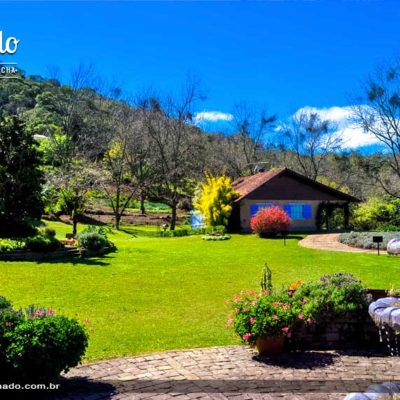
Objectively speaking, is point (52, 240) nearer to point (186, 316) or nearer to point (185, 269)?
point (185, 269)

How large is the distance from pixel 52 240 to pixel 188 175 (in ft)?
132

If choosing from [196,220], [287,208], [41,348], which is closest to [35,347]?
[41,348]

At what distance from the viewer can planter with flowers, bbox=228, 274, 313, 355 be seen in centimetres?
787

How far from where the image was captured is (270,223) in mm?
29734

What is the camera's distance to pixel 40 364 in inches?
232

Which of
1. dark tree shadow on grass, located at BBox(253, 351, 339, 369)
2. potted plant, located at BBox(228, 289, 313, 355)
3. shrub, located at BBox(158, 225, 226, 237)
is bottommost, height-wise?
dark tree shadow on grass, located at BBox(253, 351, 339, 369)

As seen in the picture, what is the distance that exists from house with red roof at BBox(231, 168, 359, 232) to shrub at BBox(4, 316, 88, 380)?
30.0m

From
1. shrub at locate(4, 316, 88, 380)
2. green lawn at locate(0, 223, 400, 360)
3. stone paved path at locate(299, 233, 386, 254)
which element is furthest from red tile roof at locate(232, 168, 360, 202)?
shrub at locate(4, 316, 88, 380)

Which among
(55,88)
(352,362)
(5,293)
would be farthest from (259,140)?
(352,362)

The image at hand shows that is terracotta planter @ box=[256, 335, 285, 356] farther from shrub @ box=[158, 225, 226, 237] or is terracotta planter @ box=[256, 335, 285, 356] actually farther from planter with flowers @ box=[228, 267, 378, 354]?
shrub @ box=[158, 225, 226, 237]

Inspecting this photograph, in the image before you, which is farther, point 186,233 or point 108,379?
point 186,233

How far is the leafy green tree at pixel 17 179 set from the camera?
21078mm

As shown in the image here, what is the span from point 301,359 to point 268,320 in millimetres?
893

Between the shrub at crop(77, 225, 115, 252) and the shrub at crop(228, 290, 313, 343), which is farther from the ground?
the shrub at crop(77, 225, 115, 252)
